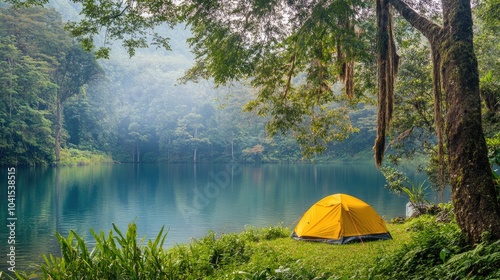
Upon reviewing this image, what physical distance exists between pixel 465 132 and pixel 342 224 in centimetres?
584

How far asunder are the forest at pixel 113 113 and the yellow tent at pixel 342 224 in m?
15.6

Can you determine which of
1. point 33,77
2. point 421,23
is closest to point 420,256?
point 421,23

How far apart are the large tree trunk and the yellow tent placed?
219 inches

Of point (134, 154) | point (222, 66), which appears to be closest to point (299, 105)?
point (222, 66)

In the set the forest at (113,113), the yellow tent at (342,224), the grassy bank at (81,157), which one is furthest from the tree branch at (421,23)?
the grassy bank at (81,157)

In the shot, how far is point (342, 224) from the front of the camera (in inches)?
394

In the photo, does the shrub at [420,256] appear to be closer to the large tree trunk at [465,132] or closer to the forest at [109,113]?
the large tree trunk at [465,132]

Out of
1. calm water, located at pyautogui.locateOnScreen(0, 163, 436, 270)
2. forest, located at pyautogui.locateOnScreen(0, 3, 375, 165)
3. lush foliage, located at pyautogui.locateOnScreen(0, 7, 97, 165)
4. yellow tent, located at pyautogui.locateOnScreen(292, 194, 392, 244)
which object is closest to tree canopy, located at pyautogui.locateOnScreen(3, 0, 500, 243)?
yellow tent, located at pyautogui.locateOnScreen(292, 194, 392, 244)

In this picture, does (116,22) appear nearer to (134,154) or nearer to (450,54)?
(450,54)

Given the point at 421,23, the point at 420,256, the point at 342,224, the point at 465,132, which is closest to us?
the point at 465,132

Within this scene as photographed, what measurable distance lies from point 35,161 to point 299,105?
38.6 metres

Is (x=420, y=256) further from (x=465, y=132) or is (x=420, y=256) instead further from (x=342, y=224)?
(x=342, y=224)

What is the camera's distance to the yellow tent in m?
9.98

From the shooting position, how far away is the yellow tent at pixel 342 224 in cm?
998
